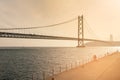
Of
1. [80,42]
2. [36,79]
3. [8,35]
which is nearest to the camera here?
[36,79]

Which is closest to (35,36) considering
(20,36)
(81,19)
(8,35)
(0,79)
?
(20,36)

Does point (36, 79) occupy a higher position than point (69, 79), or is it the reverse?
point (69, 79)

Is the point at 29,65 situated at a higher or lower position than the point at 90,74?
lower

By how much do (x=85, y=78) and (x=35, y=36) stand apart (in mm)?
41027

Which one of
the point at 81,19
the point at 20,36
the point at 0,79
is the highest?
the point at 81,19

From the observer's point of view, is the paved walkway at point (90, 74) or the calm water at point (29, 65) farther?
the calm water at point (29, 65)

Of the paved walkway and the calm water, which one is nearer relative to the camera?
the paved walkway

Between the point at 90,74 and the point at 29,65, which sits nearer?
the point at 90,74

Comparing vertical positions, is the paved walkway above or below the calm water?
above

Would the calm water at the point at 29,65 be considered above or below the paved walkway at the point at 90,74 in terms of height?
below

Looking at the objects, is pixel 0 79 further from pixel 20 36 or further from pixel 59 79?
pixel 59 79

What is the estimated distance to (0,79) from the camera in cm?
3694

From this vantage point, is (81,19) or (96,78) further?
(81,19)

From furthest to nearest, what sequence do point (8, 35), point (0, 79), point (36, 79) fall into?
1. point (8, 35)
2. point (0, 79)
3. point (36, 79)
